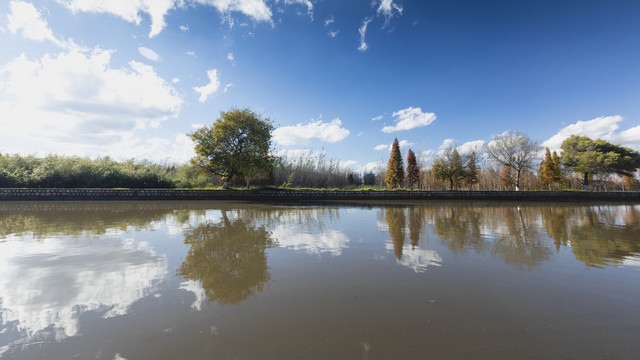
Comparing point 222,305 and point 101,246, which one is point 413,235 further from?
point 101,246

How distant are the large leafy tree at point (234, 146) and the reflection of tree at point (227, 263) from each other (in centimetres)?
1331

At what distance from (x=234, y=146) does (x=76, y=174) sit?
1127 cm

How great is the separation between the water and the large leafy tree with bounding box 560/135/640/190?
3225 centimetres

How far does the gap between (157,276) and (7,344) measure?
1299 millimetres

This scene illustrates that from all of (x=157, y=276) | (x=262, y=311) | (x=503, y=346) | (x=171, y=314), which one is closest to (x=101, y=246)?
(x=157, y=276)

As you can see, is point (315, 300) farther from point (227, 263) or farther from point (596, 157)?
point (596, 157)

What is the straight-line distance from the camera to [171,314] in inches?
82.7

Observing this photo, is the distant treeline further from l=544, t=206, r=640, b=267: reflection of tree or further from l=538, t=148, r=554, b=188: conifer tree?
l=538, t=148, r=554, b=188: conifer tree

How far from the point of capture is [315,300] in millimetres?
2379

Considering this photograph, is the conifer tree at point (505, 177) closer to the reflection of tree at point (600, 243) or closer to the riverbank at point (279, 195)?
the riverbank at point (279, 195)

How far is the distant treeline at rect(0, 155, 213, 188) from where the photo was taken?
54.3 ft

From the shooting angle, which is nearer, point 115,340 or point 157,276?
point 115,340

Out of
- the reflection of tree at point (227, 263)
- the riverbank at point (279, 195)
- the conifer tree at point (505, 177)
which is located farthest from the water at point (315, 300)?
the conifer tree at point (505, 177)

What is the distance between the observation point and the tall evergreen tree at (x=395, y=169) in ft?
96.7
